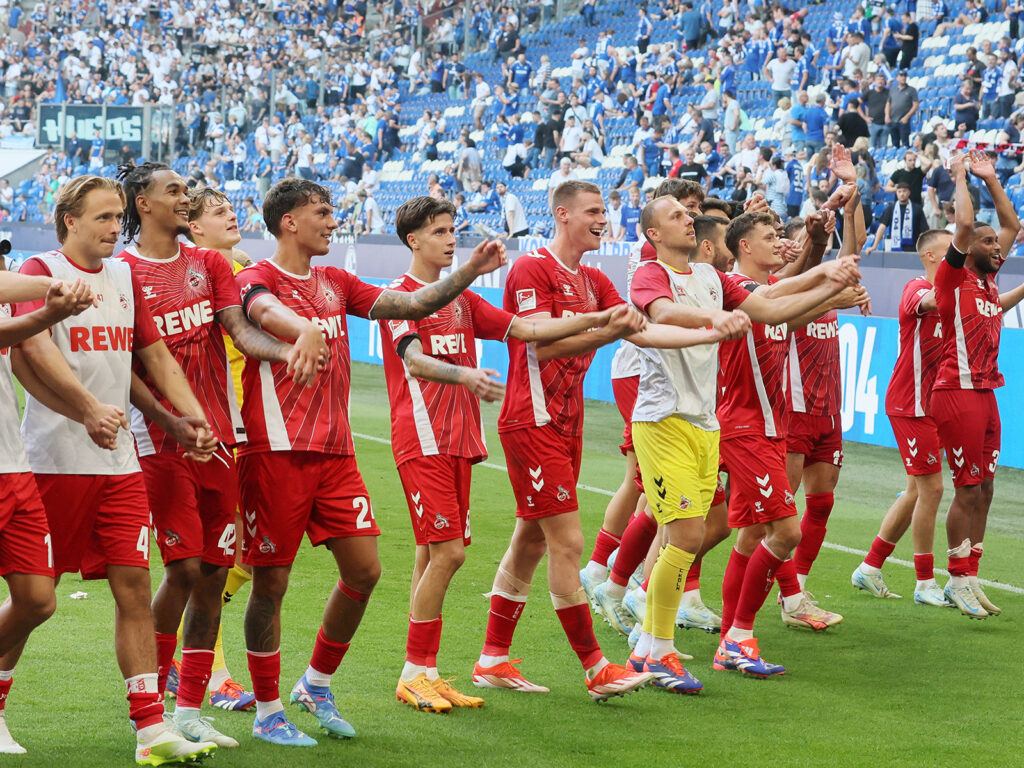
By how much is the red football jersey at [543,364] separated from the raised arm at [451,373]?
58cm

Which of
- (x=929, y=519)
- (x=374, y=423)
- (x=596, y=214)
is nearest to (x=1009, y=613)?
(x=929, y=519)

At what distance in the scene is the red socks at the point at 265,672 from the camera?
4.90 m

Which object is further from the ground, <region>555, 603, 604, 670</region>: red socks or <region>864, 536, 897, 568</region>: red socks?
<region>555, 603, 604, 670</region>: red socks

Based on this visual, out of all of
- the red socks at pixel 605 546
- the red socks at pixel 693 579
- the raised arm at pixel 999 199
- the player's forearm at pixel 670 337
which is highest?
the raised arm at pixel 999 199

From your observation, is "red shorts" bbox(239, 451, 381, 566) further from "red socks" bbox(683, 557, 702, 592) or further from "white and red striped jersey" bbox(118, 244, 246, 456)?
"red socks" bbox(683, 557, 702, 592)

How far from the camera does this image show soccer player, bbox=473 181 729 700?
5559mm

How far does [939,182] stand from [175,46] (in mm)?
30397

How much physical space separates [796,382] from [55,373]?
14.0 ft

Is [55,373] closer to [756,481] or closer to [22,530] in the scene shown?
[22,530]

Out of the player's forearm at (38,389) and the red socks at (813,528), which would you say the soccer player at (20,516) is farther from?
the red socks at (813,528)

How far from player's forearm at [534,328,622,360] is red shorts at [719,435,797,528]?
126 cm

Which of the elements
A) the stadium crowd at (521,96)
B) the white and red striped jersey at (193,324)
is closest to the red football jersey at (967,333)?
the white and red striped jersey at (193,324)

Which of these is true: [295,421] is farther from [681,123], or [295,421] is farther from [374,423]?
[681,123]

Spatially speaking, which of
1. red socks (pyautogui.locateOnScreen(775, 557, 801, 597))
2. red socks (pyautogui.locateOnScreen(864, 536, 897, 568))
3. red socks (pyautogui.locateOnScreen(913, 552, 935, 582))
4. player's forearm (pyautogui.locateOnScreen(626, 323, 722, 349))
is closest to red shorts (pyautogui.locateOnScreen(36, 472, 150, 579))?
player's forearm (pyautogui.locateOnScreen(626, 323, 722, 349))
